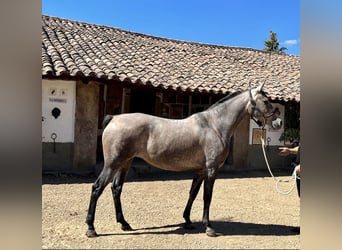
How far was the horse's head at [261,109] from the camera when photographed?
3967mm

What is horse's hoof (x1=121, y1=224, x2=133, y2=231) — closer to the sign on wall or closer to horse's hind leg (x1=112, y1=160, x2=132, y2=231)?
horse's hind leg (x1=112, y1=160, x2=132, y2=231)

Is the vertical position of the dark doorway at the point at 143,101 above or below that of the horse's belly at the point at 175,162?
above

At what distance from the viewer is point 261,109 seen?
3965 mm

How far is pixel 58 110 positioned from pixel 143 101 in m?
3.72

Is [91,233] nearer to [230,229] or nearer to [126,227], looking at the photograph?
[126,227]

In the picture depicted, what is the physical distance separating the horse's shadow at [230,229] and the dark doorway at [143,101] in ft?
21.5

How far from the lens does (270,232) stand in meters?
4.05

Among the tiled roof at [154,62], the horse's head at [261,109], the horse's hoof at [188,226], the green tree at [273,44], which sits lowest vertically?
the horse's hoof at [188,226]

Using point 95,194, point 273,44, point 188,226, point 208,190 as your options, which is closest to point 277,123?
point 208,190

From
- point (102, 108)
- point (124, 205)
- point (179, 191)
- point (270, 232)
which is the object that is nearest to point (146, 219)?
point (124, 205)

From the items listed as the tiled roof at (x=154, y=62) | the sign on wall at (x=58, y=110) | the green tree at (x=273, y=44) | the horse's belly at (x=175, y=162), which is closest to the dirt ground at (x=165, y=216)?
the horse's belly at (x=175, y=162)

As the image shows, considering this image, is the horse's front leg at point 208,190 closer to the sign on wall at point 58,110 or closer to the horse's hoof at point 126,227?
the horse's hoof at point 126,227

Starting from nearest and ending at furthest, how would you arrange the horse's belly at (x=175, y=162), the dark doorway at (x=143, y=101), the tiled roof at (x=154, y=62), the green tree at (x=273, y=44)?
1. the horse's belly at (x=175, y=162)
2. the tiled roof at (x=154, y=62)
3. the dark doorway at (x=143, y=101)
4. the green tree at (x=273, y=44)
